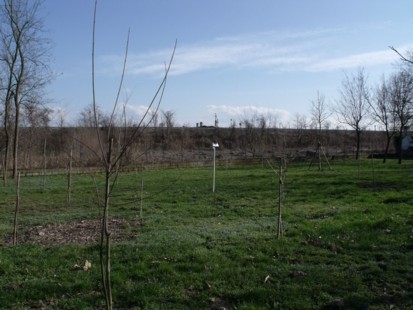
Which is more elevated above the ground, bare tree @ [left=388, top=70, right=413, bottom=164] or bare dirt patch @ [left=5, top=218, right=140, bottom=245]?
bare tree @ [left=388, top=70, right=413, bottom=164]

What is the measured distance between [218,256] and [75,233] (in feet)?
11.2

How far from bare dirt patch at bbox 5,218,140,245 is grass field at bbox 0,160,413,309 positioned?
2 centimetres

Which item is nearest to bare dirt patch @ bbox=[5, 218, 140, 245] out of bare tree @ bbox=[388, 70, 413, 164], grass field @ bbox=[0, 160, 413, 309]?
grass field @ bbox=[0, 160, 413, 309]

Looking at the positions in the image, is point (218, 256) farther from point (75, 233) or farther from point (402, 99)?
point (402, 99)

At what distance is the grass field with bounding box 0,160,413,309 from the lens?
201 inches

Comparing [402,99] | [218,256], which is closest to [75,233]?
[218,256]

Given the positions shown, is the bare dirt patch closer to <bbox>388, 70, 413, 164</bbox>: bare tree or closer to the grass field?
the grass field

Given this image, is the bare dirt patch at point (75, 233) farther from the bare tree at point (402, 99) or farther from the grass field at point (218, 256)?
the bare tree at point (402, 99)

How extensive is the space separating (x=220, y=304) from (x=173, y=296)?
58 cm

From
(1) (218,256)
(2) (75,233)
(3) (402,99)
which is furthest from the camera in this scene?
(3) (402,99)

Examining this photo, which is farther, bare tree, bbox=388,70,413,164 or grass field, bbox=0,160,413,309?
bare tree, bbox=388,70,413,164

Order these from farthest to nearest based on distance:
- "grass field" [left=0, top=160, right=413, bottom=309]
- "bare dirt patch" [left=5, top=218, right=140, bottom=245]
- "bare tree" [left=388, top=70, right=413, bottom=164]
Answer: "bare tree" [left=388, top=70, right=413, bottom=164] < "bare dirt patch" [left=5, top=218, right=140, bottom=245] < "grass field" [left=0, top=160, right=413, bottom=309]

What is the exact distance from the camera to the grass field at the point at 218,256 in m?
5.11

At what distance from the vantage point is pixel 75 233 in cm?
866
